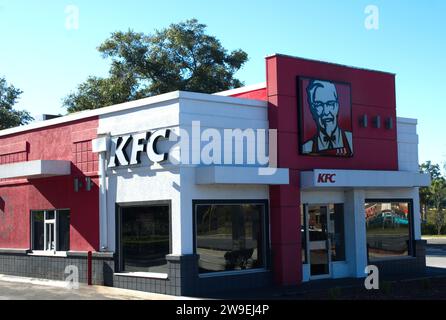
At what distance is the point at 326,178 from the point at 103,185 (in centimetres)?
607

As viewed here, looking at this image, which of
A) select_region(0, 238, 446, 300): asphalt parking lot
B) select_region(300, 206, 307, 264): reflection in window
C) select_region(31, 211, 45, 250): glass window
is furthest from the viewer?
select_region(31, 211, 45, 250): glass window

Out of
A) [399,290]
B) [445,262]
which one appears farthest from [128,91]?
[399,290]

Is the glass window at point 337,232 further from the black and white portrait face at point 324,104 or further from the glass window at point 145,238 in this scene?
Result: the glass window at point 145,238

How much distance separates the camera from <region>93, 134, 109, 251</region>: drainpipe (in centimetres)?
1673

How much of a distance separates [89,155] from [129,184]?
214 centimetres

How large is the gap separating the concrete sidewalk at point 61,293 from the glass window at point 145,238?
2.42 feet

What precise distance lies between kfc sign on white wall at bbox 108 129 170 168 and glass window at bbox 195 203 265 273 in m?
1.74

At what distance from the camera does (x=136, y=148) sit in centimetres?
1584

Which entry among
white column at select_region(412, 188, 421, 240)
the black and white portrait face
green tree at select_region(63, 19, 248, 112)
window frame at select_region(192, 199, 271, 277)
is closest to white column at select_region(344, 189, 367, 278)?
the black and white portrait face

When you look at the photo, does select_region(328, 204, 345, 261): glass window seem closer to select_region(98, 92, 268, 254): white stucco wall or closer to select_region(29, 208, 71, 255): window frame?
select_region(98, 92, 268, 254): white stucco wall

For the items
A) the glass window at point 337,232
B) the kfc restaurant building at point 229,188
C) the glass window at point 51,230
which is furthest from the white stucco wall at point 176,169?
the glass window at point 337,232

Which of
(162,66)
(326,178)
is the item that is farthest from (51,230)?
(162,66)

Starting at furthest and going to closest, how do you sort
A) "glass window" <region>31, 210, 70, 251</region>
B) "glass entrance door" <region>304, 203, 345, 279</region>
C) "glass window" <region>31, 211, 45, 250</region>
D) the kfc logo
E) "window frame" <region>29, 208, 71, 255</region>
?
"glass window" <region>31, 211, 45, 250</region> → "window frame" <region>29, 208, 71, 255</region> → "glass window" <region>31, 210, 70, 251</region> → "glass entrance door" <region>304, 203, 345, 279</region> → the kfc logo

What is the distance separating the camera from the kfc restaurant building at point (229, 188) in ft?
49.3
